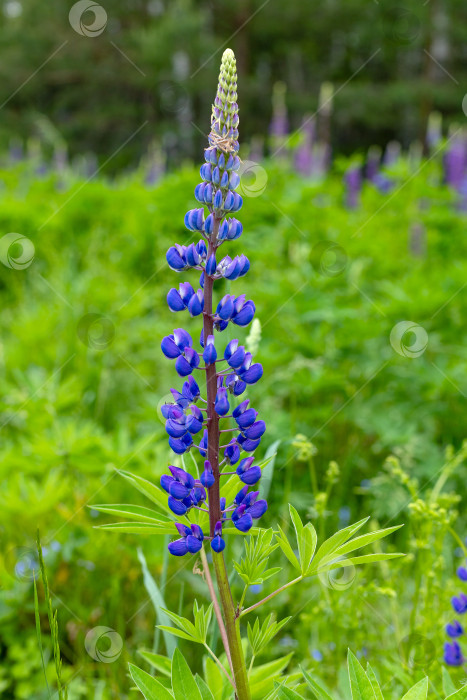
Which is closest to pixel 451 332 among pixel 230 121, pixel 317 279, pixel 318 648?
pixel 317 279

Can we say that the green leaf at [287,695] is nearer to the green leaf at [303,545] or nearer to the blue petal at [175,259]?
the green leaf at [303,545]

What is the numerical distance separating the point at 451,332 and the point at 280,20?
19.3 metres

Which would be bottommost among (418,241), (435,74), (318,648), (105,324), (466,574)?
(318,648)

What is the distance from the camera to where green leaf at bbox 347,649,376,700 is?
858 mm

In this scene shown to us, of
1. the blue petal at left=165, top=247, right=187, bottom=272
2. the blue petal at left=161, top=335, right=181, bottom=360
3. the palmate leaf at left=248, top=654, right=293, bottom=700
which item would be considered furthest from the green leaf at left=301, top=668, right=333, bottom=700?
the blue petal at left=165, top=247, right=187, bottom=272

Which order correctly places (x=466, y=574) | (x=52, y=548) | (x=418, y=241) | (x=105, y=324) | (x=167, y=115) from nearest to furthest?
(x=466, y=574), (x=52, y=548), (x=105, y=324), (x=418, y=241), (x=167, y=115)

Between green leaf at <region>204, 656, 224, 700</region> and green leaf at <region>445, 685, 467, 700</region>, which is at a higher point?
green leaf at <region>445, 685, 467, 700</region>

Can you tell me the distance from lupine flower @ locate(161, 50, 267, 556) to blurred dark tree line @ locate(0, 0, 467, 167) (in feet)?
52.1

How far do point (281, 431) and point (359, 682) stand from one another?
1.52 metres

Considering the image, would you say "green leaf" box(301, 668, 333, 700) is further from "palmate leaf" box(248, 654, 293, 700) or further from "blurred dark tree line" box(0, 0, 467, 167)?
"blurred dark tree line" box(0, 0, 467, 167)

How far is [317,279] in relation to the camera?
2959mm

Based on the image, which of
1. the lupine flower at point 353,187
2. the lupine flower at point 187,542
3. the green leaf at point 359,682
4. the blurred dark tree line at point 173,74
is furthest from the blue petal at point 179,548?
the blurred dark tree line at point 173,74

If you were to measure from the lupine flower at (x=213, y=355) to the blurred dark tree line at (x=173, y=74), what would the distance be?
15.9m

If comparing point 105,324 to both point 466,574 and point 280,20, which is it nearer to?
point 466,574
